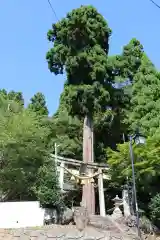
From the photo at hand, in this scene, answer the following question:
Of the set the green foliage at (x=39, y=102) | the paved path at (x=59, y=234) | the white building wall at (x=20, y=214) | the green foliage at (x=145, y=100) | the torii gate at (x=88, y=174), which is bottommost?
the paved path at (x=59, y=234)

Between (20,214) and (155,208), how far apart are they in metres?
5.27

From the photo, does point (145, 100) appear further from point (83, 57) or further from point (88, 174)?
point (88, 174)

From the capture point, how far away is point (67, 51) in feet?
67.3

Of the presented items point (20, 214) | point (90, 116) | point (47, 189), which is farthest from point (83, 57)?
point (20, 214)

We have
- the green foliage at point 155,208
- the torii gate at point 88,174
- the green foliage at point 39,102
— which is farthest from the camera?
the green foliage at point 39,102

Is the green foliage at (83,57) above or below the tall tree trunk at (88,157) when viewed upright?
above

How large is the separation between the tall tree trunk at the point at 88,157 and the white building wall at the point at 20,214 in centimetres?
289

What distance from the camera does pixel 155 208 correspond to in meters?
15.1

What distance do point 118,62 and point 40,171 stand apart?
29.1ft

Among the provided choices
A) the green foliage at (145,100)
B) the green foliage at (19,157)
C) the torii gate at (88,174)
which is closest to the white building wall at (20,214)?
the green foliage at (19,157)

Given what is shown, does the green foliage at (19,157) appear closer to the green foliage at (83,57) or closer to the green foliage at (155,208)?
the green foliage at (83,57)

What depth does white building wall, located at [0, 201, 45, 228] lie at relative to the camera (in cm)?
1443

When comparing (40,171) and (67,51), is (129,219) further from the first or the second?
(67,51)

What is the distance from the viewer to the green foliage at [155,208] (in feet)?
49.4
